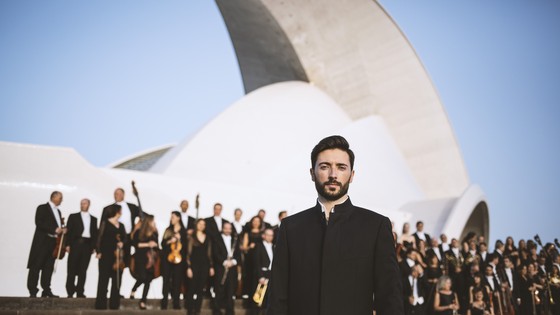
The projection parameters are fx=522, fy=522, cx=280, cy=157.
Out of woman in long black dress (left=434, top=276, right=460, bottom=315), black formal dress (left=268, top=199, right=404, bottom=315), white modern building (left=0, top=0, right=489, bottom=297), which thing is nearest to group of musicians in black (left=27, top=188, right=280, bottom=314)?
white modern building (left=0, top=0, right=489, bottom=297)

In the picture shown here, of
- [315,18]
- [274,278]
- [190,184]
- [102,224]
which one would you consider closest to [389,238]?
[274,278]

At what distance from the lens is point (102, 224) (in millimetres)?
6227

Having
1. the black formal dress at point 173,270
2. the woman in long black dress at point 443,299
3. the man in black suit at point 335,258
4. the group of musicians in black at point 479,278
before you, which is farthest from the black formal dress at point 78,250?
the man in black suit at point 335,258

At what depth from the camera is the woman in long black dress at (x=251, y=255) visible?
294 inches

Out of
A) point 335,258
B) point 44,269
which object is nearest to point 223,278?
point 44,269

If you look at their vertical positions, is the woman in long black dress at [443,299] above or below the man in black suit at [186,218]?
below

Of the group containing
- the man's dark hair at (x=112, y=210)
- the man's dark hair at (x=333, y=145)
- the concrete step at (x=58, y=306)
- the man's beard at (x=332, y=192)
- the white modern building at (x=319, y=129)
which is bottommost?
the concrete step at (x=58, y=306)

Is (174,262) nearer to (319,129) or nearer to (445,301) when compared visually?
(445,301)

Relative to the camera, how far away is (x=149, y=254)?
649 cm

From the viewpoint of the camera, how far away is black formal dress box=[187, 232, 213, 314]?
21.5 ft

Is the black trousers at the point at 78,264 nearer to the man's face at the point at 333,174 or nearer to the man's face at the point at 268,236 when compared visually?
the man's face at the point at 268,236

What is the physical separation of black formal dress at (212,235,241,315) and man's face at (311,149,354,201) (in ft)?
17.3

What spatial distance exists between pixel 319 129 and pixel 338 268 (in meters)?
14.2

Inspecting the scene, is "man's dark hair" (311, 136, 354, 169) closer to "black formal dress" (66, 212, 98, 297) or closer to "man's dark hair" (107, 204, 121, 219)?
"man's dark hair" (107, 204, 121, 219)
